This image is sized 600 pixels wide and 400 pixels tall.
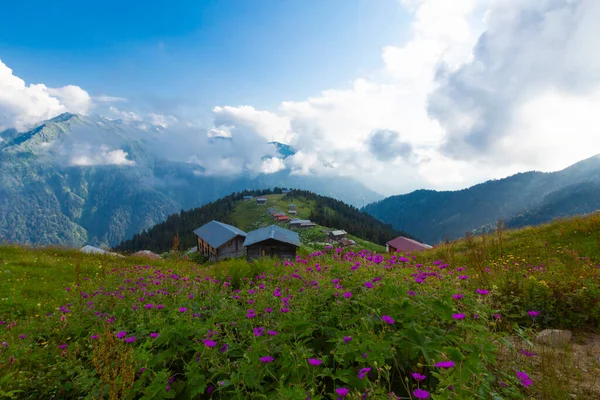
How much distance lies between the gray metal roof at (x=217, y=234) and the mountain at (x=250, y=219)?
5300cm

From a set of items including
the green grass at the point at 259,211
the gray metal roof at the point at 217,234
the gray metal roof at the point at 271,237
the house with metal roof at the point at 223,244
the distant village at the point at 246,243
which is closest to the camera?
the gray metal roof at the point at 271,237

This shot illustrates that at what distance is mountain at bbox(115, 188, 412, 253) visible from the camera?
128 meters

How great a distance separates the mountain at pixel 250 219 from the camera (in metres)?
128

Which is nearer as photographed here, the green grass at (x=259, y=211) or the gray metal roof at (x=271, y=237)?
the gray metal roof at (x=271, y=237)

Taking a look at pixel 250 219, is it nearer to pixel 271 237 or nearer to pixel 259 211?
pixel 259 211

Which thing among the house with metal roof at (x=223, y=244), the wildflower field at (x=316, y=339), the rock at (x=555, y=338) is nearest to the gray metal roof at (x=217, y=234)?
the house with metal roof at (x=223, y=244)

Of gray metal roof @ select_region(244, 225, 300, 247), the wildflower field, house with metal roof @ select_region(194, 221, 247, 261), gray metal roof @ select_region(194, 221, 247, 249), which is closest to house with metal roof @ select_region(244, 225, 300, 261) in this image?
gray metal roof @ select_region(244, 225, 300, 247)

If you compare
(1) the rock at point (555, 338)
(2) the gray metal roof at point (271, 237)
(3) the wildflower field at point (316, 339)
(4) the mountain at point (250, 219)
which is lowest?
(1) the rock at point (555, 338)

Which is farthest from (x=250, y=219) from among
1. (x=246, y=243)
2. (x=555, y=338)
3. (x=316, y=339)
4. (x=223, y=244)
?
(x=316, y=339)

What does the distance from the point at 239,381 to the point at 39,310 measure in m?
7.28

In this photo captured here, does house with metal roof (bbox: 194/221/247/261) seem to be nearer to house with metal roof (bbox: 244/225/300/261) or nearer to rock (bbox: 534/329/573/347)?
house with metal roof (bbox: 244/225/300/261)

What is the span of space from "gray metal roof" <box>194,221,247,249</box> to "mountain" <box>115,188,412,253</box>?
174 feet

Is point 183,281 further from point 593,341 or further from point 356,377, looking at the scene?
point 593,341

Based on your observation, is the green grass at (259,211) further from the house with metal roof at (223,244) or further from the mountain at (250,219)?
the house with metal roof at (223,244)
